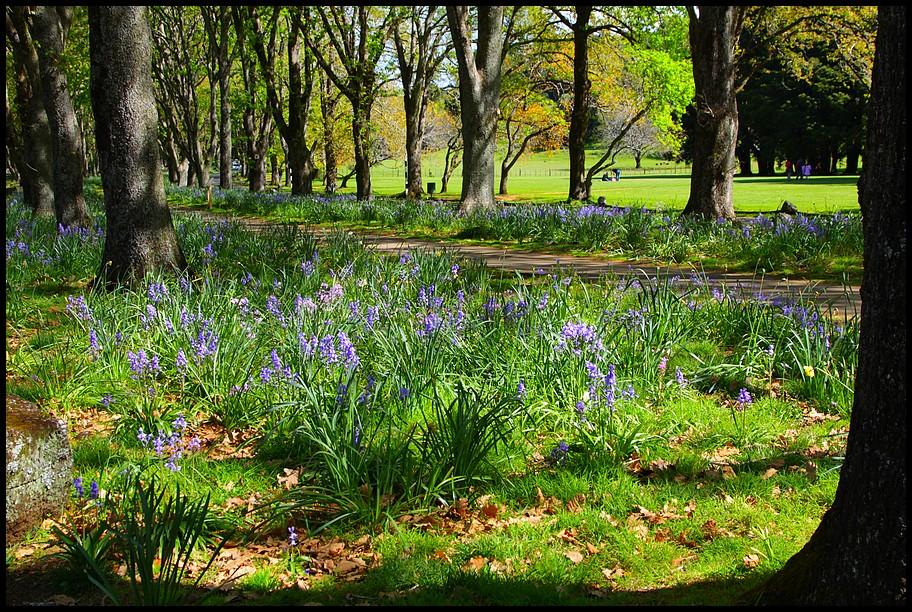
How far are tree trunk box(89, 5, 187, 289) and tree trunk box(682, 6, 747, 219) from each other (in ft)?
27.3

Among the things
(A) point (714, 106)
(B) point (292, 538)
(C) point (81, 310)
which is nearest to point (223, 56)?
(A) point (714, 106)

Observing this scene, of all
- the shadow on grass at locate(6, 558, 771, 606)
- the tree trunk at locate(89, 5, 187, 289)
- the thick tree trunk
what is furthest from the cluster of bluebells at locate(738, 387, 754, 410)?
the thick tree trunk

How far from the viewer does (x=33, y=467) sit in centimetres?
331

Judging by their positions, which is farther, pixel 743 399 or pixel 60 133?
pixel 60 133

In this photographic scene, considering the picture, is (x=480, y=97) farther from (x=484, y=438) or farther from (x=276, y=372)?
(x=484, y=438)

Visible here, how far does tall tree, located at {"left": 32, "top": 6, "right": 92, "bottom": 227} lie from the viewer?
11.8 metres

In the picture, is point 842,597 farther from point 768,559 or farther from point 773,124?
point 773,124

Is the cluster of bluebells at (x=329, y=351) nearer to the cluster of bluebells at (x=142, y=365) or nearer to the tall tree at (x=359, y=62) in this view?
the cluster of bluebells at (x=142, y=365)

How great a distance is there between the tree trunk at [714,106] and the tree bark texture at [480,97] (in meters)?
4.10

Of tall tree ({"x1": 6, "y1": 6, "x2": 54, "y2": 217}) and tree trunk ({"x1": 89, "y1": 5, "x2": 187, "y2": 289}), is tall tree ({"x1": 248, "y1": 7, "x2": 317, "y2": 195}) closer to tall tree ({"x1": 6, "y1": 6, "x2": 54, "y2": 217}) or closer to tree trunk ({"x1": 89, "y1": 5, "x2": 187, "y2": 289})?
tall tree ({"x1": 6, "y1": 6, "x2": 54, "y2": 217})

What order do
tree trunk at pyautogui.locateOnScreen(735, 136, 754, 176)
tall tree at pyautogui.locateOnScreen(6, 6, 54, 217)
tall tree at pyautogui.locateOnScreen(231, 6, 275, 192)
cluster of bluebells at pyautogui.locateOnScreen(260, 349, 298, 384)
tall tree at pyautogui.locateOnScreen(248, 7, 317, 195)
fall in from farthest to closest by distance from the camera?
1. tree trunk at pyautogui.locateOnScreen(735, 136, 754, 176)
2. tall tree at pyautogui.locateOnScreen(231, 6, 275, 192)
3. tall tree at pyautogui.locateOnScreen(248, 7, 317, 195)
4. tall tree at pyautogui.locateOnScreen(6, 6, 54, 217)
5. cluster of bluebells at pyautogui.locateOnScreen(260, 349, 298, 384)

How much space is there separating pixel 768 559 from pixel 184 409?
312 centimetres

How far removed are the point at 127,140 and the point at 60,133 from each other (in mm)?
5481

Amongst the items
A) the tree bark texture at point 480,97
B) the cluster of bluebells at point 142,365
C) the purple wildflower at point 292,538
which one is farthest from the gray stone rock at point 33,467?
the tree bark texture at point 480,97
